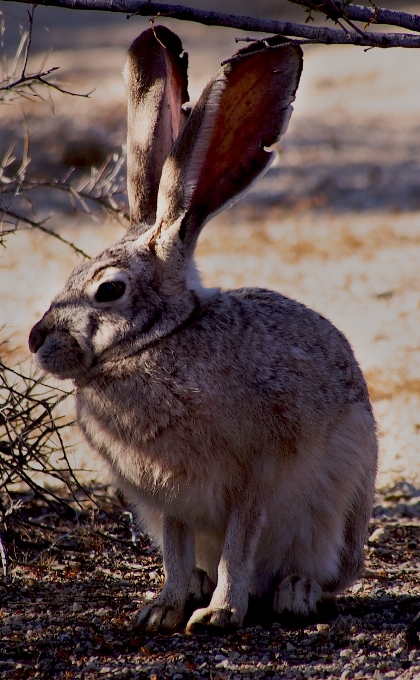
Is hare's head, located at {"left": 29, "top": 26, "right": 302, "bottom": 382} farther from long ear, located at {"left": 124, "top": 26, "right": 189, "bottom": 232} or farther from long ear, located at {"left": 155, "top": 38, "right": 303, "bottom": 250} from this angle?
long ear, located at {"left": 124, "top": 26, "right": 189, "bottom": 232}

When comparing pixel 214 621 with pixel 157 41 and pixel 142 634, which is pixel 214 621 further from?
pixel 157 41

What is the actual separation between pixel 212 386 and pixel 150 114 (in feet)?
3.69

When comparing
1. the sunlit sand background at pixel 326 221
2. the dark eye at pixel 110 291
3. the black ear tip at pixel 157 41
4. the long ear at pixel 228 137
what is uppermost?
the sunlit sand background at pixel 326 221

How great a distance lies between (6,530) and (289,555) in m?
1.21

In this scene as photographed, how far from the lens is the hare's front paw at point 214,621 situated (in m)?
3.05

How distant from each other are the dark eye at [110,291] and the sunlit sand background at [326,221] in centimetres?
169

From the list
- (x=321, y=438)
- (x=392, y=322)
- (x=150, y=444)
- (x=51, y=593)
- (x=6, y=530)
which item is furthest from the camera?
(x=392, y=322)

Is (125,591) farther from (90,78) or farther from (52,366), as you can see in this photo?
(90,78)

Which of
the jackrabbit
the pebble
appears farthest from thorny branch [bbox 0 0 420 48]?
the pebble

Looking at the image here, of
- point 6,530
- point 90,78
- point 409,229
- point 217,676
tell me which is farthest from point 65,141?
point 217,676

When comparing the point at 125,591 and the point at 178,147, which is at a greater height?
the point at 178,147

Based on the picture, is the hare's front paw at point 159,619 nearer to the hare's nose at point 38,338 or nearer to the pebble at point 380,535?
the hare's nose at point 38,338

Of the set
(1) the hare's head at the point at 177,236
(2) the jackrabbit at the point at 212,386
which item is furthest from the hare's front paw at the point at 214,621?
(1) the hare's head at the point at 177,236

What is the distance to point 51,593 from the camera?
3.51m
